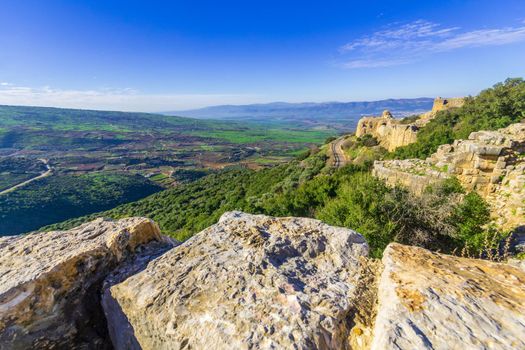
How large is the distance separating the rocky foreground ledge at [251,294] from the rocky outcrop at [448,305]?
0.01 metres

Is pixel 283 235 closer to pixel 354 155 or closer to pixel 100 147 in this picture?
pixel 354 155

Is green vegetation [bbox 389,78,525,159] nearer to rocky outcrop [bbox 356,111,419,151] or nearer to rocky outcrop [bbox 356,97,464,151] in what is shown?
rocky outcrop [bbox 356,111,419,151]

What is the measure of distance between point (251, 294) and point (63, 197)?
81.7 metres

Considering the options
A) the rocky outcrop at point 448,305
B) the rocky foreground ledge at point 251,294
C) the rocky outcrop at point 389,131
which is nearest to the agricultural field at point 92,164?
the rocky outcrop at point 389,131

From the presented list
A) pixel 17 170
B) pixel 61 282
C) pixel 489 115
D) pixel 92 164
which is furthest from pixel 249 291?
pixel 92 164

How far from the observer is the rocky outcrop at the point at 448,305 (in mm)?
2762

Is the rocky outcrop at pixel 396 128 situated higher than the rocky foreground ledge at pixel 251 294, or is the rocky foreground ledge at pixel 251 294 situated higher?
the rocky foreground ledge at pixel 251 294

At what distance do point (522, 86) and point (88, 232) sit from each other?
122 feet

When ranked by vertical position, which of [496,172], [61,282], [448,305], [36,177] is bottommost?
[36,177]

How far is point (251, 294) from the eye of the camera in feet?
12.2

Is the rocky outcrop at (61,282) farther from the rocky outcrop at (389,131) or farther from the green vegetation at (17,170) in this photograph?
the green vegetation at (17,170)

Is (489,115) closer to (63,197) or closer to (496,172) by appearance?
(496,172)

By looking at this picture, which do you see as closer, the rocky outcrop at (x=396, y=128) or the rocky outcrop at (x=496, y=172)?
the rocky outcrop at (x=496, y=172)

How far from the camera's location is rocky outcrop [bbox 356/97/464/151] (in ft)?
112
